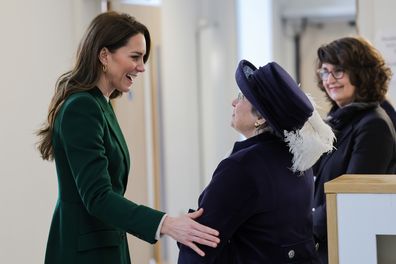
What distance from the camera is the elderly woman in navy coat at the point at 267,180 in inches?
61.3

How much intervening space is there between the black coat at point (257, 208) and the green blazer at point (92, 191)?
21 centimetres

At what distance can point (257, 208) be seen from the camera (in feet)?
5.12

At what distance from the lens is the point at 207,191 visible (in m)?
1.58

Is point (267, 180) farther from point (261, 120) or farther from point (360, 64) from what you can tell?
point (360, 64)

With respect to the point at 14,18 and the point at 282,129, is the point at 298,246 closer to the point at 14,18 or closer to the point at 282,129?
the point at 282,129

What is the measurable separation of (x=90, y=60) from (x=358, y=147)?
996 millimetres

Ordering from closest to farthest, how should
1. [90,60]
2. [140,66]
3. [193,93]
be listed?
[90,60] < [140,66] < [193,93]

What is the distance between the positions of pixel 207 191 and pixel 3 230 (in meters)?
1.28

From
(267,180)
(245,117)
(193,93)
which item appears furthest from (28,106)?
(193,93)

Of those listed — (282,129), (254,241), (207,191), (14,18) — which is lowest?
(254,241)

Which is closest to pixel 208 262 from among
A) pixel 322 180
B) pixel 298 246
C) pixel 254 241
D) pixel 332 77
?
pixel 254 241

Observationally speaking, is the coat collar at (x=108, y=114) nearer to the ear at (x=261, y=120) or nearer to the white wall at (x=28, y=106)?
the ear at (x=261, y=120)

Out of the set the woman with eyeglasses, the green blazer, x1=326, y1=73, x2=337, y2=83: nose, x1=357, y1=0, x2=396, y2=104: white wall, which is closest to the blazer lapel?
the green blazer

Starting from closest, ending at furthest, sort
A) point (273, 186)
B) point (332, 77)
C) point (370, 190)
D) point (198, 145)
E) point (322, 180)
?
point (370, 190), point (273, 186), point (322, 180), point (332, 77), point (198, 145)
